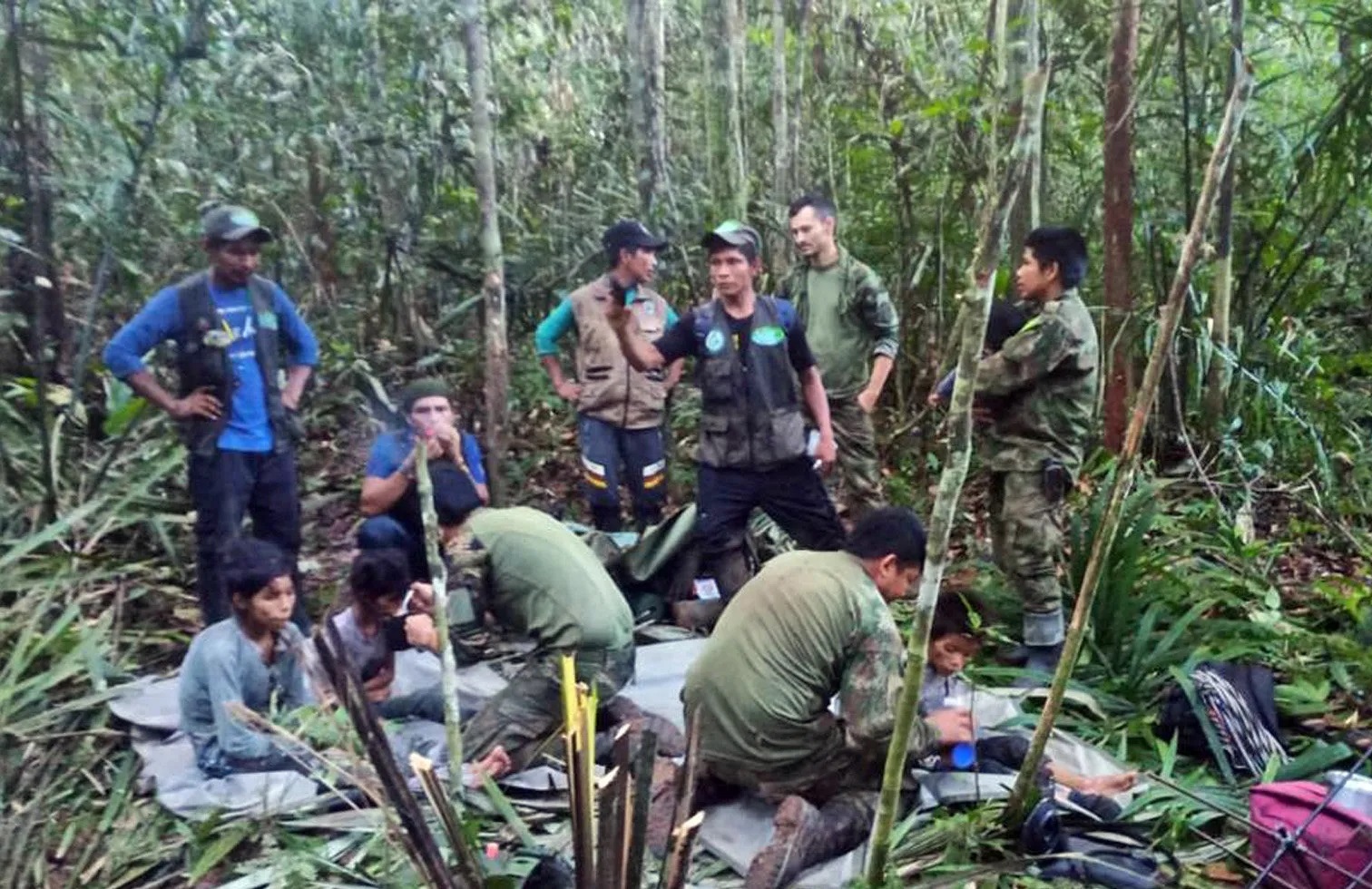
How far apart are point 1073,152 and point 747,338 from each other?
12.9 ft

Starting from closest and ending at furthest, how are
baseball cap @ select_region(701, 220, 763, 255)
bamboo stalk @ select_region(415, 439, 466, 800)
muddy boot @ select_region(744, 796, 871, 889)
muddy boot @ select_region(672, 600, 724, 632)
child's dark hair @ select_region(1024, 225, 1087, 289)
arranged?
bamboo stalk @ select_region(415, 439, 466, 800) < muddy boot @ select_region(744, 796, 871, 889) < child's dark hair @ select_region(1024, 225, 1087, 289) < baseball cap @ select_region(701, 220, 763, 255) < muddy boot @ select_region(672, 600, 724, 632)

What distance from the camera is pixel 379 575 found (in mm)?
4195

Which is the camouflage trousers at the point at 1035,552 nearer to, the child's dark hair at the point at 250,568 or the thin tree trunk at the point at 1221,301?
the thin tree trunk at the point at 1221,301

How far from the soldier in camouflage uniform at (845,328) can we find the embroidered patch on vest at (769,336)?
0.68 meters

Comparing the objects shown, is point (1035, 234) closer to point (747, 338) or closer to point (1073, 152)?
point (747, 338)

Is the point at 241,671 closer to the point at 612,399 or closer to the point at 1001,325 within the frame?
the point at 612,399

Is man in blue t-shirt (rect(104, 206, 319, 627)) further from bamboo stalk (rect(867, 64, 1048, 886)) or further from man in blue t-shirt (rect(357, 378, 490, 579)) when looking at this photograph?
bamboo stalk (rect(867, 64, 1048, 886))

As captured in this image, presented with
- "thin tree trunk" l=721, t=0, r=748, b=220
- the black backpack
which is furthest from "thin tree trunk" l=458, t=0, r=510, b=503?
the black backpack

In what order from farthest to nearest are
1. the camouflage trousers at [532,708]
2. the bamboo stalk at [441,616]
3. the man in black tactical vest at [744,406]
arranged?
the man in black tactical vest at [744,406], the camouflage trousers at [532,708], the bamboo stalk at [441,616]

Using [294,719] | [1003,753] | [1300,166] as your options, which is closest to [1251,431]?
[1300,166]

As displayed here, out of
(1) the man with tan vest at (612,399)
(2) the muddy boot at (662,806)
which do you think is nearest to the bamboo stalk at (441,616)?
(2) the muddy boot at (662,806)

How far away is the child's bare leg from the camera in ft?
12.0

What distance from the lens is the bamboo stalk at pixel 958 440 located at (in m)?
2.47

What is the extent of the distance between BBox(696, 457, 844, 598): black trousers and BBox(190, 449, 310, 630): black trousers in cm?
172
